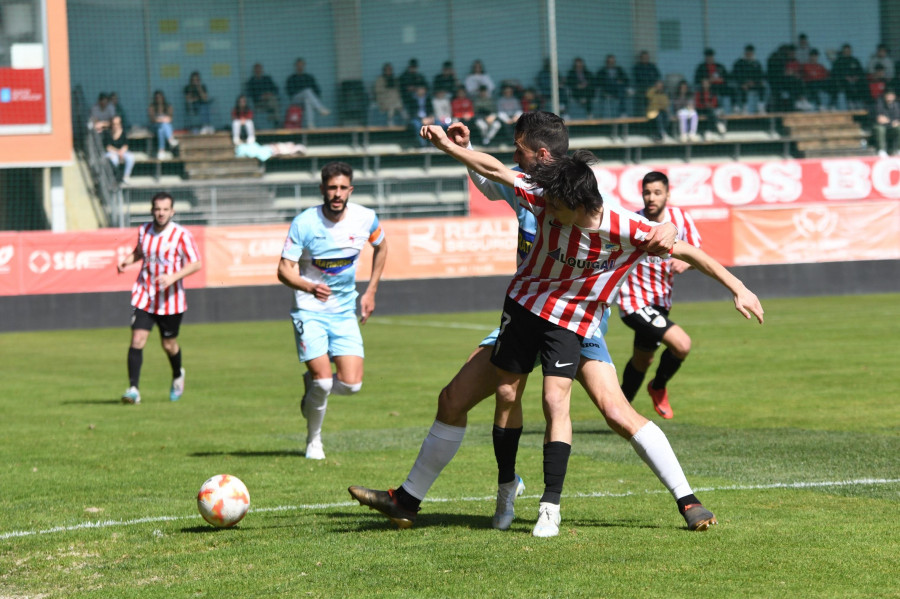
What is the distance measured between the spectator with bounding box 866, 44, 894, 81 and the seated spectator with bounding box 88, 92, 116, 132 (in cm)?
2115

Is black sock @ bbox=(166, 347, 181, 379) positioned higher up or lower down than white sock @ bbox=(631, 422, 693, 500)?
lower down

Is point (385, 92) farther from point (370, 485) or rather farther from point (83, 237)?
point (370, 485)

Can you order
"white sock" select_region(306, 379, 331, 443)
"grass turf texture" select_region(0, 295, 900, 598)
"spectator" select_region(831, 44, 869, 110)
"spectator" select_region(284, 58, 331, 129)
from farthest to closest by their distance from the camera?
"spectator" select_region(831, 44, 869, 110), "spectator" select_region(284, 58, 331, 129), "white sock" select_region(306, 379, 331, 443), "grass turf texture" select_region(0, 295, 900, 598)

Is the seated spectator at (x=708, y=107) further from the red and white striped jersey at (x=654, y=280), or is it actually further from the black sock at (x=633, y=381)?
the black sock at (x=633, y=381)

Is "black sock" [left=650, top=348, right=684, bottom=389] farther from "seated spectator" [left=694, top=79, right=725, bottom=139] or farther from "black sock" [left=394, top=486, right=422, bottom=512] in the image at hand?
"seated spectator" [left=694, top=79, right=725, bottom=139]

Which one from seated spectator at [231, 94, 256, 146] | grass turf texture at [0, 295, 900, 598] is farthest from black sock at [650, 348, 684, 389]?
seated spectator at [231, 94, 256, 146]

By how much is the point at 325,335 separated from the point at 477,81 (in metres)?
25.9

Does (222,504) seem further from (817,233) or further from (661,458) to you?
(817,233)

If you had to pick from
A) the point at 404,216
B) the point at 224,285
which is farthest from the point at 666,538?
the point at 404,216

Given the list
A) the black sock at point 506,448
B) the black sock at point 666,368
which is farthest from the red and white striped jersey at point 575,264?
the black sock at point 666,368

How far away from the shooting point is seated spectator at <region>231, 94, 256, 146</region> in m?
33.5

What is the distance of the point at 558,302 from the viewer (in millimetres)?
6113

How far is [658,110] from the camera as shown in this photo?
115 feet

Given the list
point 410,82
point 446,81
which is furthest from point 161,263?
point 446,81
